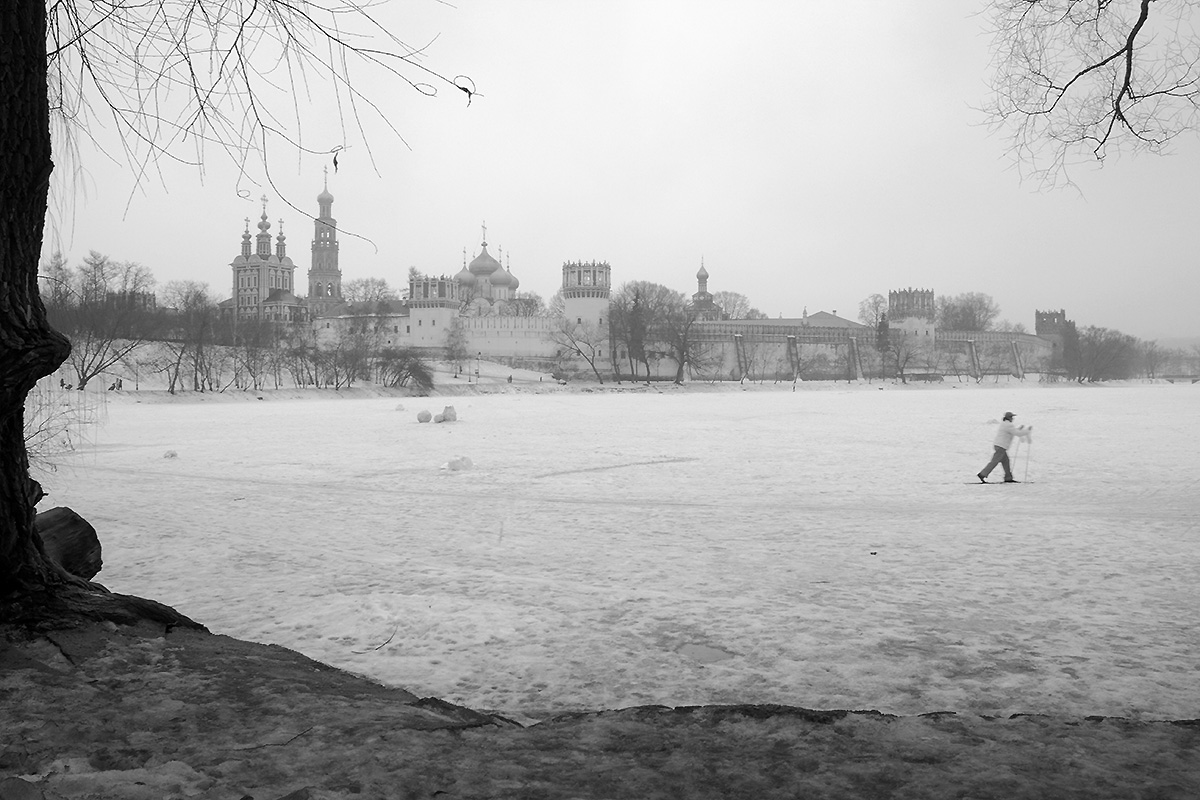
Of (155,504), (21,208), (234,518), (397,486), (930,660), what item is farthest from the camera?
(397,486)

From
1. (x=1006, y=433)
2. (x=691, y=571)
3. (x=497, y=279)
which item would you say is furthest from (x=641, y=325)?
(x=691, y=571)

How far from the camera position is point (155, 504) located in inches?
400

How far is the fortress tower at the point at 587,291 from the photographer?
92.8 metres

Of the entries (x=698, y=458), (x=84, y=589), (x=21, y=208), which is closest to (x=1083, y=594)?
(x=84, y=589)

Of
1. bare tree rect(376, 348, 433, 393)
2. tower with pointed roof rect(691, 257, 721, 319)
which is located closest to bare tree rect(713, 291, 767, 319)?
tower with pointed roof rect(691, 257, 721, 319)

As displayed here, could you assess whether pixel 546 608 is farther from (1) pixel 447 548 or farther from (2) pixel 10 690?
(2) pixel 10 690

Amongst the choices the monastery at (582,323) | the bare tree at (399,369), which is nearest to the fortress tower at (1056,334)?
the monastery at (582,323)

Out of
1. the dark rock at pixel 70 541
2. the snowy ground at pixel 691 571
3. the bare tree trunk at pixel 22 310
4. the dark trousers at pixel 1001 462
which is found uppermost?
the bare tree trunk at pixel 22 310

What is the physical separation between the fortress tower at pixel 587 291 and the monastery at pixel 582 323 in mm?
97

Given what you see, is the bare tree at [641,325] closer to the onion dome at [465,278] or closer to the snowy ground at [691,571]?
the onion dome at [465,278]

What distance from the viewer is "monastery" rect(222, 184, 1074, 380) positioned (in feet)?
288

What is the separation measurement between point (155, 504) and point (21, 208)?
8.24 meters

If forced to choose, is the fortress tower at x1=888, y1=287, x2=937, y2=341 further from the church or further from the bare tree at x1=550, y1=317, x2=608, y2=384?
the church

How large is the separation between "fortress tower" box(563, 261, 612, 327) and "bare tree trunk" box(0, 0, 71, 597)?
294 ft
